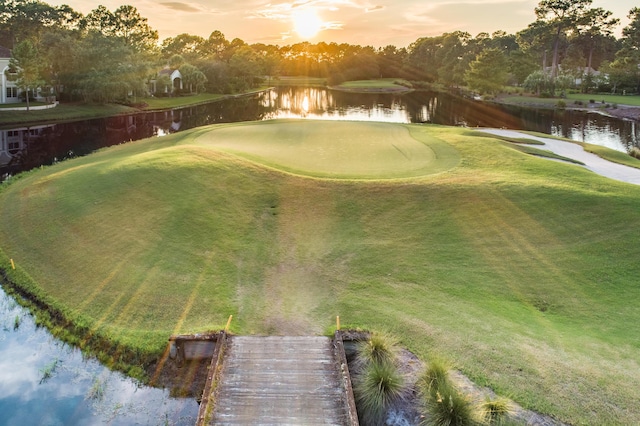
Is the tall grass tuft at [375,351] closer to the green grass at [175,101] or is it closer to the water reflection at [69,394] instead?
the water reflection at [69,394]

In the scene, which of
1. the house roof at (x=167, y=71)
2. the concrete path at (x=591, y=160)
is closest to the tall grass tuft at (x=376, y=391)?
the concrete path at (x=591, y=160)

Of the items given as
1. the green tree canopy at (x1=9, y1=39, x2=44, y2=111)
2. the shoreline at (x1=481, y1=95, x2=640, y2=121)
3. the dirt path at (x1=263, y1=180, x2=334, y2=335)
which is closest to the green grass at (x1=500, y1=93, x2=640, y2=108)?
the shoreline at (x1=481, y1=95, x2=640, y2=121)

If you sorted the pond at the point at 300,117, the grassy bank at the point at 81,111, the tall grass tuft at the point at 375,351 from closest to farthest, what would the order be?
1. the tall grass tuft at the point at 375,351
2. the pond at the point at 300,117
3. the grassy bank at the point at 81,111

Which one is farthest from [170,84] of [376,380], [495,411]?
[495,411]

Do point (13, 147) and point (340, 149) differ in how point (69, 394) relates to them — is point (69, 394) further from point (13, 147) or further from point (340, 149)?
point (13, 147)

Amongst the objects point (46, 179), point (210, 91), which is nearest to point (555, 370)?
point (46, 179)

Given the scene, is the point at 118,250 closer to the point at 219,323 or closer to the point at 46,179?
the point at 219,323
